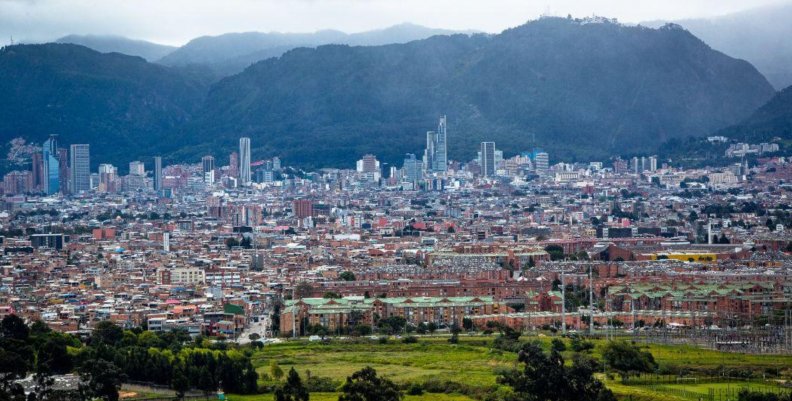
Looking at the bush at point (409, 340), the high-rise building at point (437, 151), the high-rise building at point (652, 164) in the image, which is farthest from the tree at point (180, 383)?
the high-rise building at point (437, 151)

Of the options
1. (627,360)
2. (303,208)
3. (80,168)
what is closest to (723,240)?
(303,208)

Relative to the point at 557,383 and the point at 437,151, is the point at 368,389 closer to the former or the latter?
the point at 557,383

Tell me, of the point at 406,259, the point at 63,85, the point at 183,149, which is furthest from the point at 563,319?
the point at 63,85

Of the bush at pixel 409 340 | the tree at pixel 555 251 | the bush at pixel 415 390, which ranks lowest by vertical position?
the bush at pixel 415 390

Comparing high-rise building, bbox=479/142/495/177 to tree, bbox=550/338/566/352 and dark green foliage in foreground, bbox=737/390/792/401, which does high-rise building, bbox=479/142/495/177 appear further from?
dark green foliage in foreground, bbox=737/390/792/401

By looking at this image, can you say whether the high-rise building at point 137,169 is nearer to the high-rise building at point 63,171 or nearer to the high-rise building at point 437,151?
the high-rise building at point 63,171

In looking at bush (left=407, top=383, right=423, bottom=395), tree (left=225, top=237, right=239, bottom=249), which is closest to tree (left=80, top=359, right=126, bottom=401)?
bush (left=407, top=383, right=423, bottom=395)
